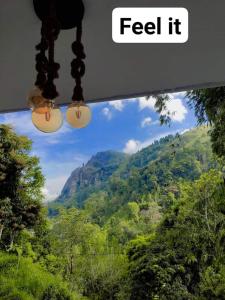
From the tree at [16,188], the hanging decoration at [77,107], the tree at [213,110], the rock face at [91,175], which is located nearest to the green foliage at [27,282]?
the tree at [16,188]

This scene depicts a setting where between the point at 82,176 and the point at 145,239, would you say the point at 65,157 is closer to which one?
the point at 82,176

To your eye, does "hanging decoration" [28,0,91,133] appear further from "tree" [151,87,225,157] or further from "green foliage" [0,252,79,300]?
"green foliage" [0,252,79,300]

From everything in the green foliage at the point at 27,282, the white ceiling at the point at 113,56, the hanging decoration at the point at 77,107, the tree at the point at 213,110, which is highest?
the tree at the point at 213,110

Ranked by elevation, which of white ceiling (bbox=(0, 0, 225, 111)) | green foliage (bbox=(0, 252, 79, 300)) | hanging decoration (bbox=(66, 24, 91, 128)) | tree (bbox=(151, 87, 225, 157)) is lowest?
green foliage (bbox=(0, 252, 79, 300))

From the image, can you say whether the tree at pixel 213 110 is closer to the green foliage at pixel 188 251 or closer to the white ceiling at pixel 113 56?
the green foliage at pixel 188 251

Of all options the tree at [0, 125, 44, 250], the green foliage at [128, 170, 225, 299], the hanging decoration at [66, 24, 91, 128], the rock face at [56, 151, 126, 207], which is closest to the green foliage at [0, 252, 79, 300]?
the tree at [0, 125, 44, 250]

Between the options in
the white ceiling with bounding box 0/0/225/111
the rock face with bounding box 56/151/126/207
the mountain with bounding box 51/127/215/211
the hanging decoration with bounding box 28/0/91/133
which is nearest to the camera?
the hanging decoration with bounding box 28/0/91/133

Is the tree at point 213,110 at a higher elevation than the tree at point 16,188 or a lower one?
higher
